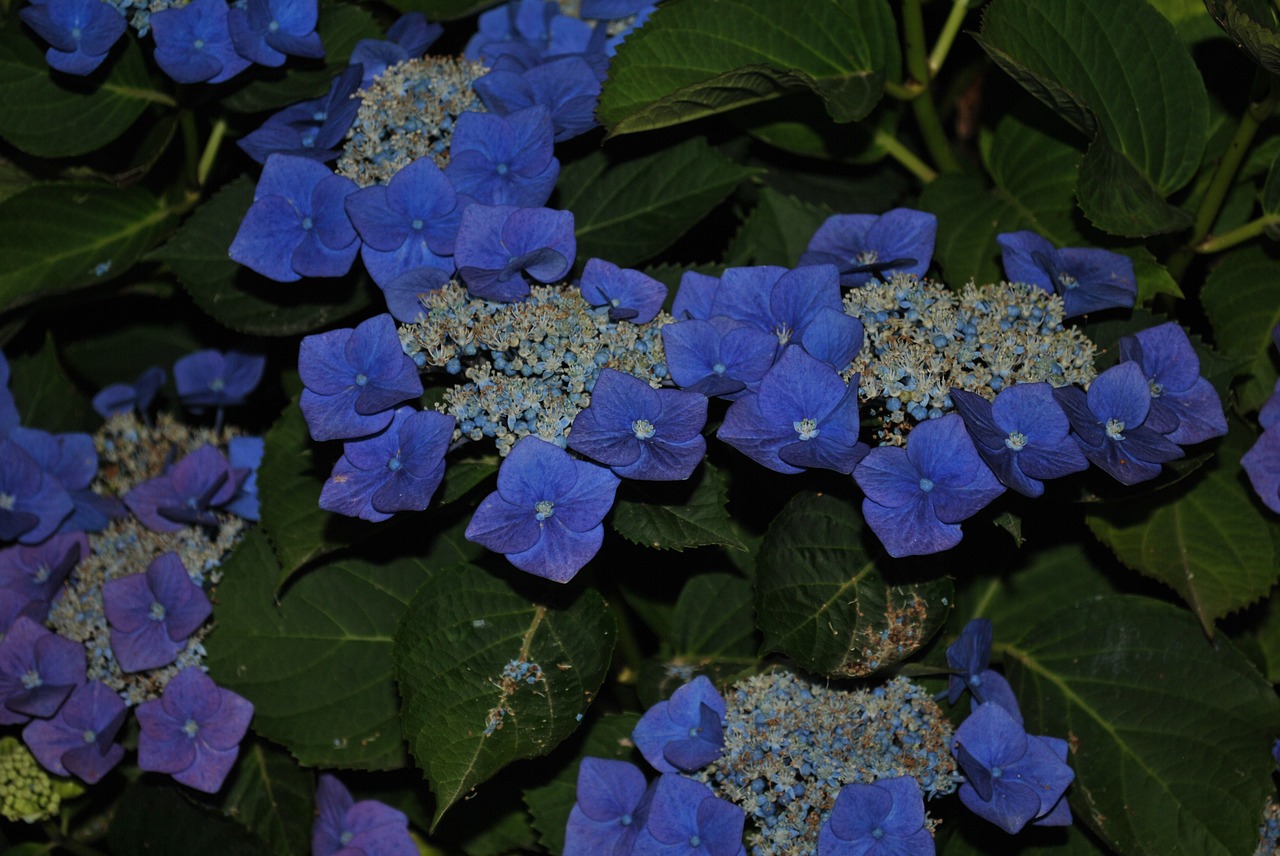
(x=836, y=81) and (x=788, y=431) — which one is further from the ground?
(x=836, y=81)

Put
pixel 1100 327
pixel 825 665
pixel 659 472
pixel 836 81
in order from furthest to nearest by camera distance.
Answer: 1. pixel 836 81
2. pixel 1100 327
3. pixel 825 665
4. pixel 659 472

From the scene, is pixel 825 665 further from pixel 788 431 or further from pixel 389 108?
pixel 389 108

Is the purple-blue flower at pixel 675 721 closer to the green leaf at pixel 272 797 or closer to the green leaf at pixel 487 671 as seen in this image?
the green leaf at pixel 487 671

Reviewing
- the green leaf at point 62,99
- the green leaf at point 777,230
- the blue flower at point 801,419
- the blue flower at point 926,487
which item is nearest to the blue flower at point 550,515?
the blue flower at point 801,419

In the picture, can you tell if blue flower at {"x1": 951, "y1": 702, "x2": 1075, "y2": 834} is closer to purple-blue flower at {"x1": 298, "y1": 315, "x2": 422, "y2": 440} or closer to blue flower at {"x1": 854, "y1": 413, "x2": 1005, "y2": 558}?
blue flower at {"x1": 854, "y1": 413, "x2": 1005, "y2": 558}

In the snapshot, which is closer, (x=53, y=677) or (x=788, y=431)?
(x=788, y=431)

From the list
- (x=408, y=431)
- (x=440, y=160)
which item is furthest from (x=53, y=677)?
(x=440, y=160)

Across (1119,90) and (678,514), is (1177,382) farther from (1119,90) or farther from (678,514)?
(678,514)
